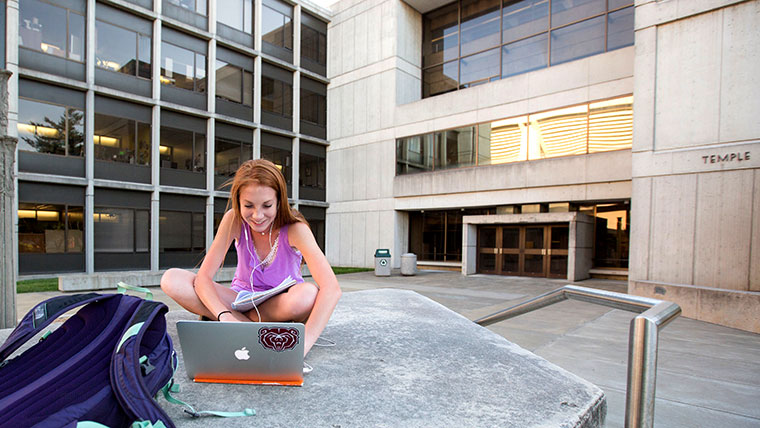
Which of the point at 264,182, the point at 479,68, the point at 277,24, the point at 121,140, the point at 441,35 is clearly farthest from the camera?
the point at 277,24

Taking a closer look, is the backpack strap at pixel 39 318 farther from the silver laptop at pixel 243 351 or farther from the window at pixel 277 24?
the window at pixel 277 24

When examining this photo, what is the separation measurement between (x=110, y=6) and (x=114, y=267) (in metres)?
10.3

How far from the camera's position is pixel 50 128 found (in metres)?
14.7

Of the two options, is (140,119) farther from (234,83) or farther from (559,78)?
(559,78)

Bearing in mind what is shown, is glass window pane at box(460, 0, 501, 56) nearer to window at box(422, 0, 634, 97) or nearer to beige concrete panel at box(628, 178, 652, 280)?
window at box(422, 0, 634, 97)

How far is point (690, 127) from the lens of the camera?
7699mm

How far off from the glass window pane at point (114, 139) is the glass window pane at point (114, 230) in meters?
2.15

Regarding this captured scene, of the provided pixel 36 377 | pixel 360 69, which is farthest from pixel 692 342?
pixel 360 69

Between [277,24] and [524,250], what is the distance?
16955 mm

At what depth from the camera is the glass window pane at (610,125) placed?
13.7 metres

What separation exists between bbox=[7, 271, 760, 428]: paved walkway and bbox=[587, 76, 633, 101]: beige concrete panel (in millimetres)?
9021

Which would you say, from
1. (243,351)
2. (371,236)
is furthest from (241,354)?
(371,236)

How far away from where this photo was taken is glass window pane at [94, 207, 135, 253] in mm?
15625

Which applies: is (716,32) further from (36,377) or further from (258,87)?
(258,87)
